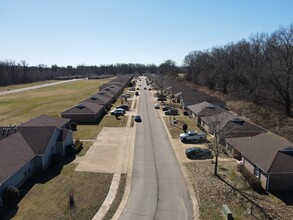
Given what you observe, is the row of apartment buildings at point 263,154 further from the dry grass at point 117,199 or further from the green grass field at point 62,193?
the green grass field at point 62,193

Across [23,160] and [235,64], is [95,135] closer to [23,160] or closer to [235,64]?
[23,160]

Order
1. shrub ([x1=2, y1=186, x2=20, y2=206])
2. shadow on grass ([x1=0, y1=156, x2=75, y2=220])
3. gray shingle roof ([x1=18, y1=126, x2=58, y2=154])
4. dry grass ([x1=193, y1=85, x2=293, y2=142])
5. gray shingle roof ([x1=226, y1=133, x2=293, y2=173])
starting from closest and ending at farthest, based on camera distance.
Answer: shadow on grass ([x1=0, y1=156, x2=75, y2=220]), shrub ([x1=2, y1=186, x2=20, y2=206]), gray shingle roof ([x1=226, y1=133, x2=293, y2=173]), gray shingle roof ([x1=18, y1=126, x2=58, y2=154]), dry grass ([x1=193, y1=85, x2=293, y2=142])

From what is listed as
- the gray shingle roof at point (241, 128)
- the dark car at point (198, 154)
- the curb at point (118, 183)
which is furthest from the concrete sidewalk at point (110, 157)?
the gray shingle roof at point (241, 128)

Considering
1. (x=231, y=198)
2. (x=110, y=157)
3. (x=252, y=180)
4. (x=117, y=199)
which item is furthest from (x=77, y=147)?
(x=252, y=180)

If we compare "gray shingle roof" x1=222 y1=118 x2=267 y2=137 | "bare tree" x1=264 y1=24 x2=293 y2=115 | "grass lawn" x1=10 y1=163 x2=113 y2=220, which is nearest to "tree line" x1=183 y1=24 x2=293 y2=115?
"bare tree" x1=264 y1=24 x2=293 y2=115

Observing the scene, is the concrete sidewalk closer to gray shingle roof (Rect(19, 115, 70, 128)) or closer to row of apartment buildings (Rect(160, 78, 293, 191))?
gray shingle roof (Rect(19, 115, 70, 128))

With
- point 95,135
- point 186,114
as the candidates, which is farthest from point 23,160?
point 186,114
